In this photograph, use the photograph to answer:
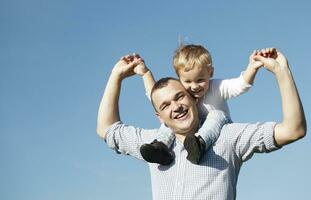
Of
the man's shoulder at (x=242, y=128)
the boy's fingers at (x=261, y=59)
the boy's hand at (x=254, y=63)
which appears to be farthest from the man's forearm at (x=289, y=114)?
the boy's hand at (x=254, y=63)

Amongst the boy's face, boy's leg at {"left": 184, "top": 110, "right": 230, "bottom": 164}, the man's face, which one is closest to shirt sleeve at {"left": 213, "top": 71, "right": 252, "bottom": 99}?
the boy's face

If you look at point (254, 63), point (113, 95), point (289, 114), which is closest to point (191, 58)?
point (254, 63)

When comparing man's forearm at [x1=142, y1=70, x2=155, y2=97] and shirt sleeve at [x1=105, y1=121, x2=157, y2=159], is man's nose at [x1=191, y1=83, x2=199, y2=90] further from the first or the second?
shirt sleeve at [x1=105, y1=121, x2=157, y2=159]

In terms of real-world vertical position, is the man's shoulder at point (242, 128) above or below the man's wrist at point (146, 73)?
below

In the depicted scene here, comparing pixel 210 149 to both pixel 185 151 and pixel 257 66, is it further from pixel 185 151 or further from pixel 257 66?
pixel 257 66

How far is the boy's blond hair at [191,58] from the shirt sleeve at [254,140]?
127 centimetres

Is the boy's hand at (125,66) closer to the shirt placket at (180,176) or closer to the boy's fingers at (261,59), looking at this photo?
the shirt placket at (180,176)

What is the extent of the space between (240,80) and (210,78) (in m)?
0.41

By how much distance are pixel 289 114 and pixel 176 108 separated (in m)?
1.21

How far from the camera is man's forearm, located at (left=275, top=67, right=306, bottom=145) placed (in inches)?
204

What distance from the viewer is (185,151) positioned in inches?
225

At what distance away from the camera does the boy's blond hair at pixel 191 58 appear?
656cm

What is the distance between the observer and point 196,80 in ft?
21.2

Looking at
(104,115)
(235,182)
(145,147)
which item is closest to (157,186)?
(145,147)
